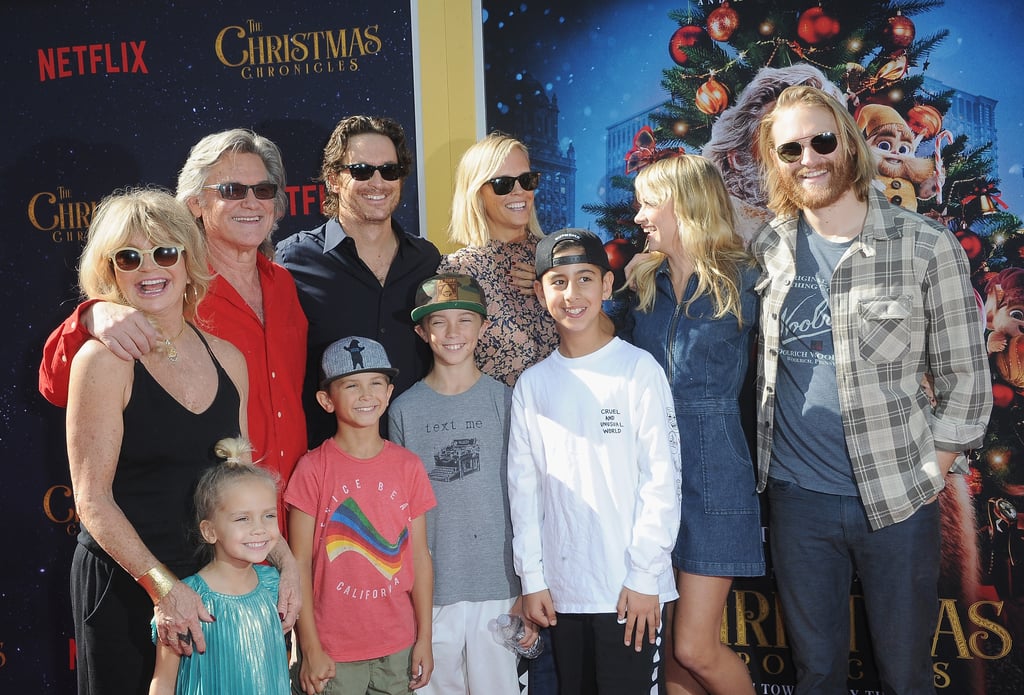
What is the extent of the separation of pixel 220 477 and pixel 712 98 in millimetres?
2732

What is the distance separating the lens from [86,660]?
237 cm

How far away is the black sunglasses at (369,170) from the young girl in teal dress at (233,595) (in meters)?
1.28

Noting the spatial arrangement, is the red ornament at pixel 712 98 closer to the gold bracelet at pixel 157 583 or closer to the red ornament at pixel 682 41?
the red ornament at pixel 682 41

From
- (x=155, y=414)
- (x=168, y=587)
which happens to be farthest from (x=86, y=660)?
(x=155, y=414)

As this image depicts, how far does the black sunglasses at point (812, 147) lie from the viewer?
9.39ft

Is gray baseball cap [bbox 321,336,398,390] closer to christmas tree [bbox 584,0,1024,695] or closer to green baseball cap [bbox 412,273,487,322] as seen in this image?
green baseball cap [bbox 412,273,487,322]

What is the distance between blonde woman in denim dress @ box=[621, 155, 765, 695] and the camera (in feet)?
9.65

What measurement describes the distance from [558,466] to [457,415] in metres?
0.43

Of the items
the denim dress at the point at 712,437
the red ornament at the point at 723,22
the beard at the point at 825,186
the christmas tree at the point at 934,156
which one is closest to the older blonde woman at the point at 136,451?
the denim dress at the point at 712,437

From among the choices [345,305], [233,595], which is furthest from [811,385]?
[233,595]

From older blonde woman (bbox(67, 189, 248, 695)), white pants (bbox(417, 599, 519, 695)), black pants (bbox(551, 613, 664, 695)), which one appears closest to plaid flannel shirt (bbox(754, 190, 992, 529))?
black pants (bbox(551, 613, 664, 695))

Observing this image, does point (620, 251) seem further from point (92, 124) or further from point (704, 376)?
point (92, 124)

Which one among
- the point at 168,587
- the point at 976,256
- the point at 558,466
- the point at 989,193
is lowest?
the point at 168,587

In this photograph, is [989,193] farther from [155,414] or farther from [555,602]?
[155,414]
